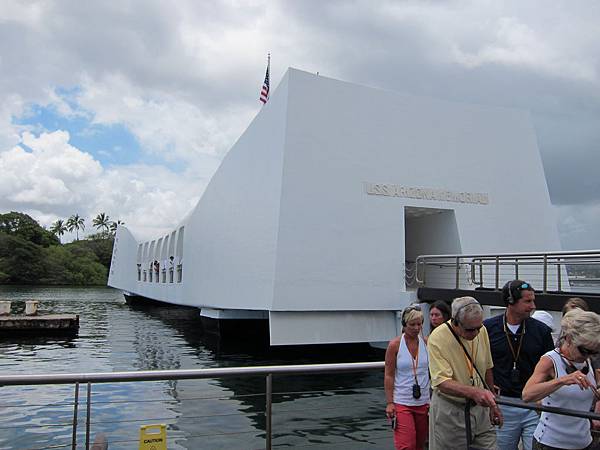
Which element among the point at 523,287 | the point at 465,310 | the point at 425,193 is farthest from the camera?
the point at 425,193

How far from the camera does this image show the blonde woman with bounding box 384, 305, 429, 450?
11.4 feet

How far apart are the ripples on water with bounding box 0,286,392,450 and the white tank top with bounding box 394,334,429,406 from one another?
0.55 metres

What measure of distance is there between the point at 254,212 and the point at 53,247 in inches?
2505

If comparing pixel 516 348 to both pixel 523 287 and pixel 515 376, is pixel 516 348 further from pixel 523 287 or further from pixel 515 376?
pixel 523 287

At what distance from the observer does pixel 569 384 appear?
7.92 ft

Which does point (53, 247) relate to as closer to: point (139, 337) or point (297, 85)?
point (139, 337)

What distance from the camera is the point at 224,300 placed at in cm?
1377

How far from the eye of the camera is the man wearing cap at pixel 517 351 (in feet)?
10.4

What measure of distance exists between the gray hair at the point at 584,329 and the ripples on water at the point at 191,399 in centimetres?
176

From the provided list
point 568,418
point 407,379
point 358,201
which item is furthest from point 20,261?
point 568,418

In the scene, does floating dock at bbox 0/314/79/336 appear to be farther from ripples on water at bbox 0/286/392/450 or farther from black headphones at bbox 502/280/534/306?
black headphones at bbox 502/280/534/306

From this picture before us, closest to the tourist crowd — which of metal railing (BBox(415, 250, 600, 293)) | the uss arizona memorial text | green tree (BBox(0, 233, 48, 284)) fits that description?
metal railing (BBox(415, 250, 600, 293))

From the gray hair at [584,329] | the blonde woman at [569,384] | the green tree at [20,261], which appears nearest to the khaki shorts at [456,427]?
the blonde woman at [569,384]

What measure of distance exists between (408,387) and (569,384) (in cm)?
127
